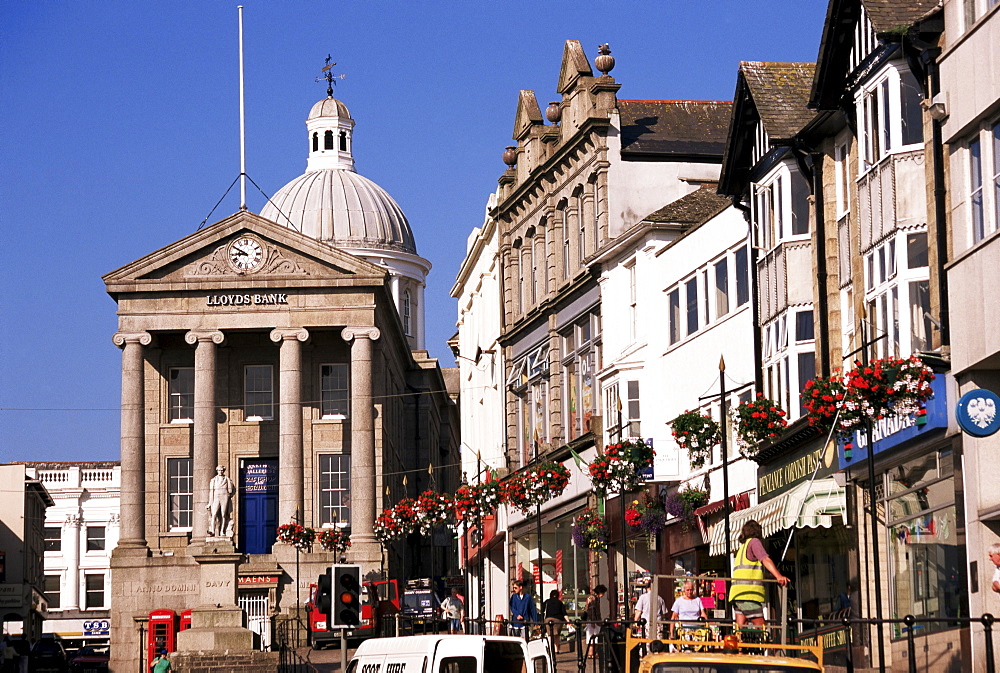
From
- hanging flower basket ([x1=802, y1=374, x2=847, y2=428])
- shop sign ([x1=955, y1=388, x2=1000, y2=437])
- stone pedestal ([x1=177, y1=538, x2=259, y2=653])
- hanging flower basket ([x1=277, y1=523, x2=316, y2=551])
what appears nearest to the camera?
shop sign ([x1=955, y1=388, x2=1000, y2=437])

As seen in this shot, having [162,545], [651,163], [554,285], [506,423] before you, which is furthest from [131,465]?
[651,163]

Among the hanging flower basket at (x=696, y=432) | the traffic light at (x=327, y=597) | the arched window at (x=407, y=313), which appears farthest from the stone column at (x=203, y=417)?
the arched window at (x=407, y=313)

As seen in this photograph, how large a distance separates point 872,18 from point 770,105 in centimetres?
774

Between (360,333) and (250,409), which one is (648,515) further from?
(250,409)

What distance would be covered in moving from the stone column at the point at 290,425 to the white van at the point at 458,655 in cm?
4818

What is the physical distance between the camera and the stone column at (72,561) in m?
117

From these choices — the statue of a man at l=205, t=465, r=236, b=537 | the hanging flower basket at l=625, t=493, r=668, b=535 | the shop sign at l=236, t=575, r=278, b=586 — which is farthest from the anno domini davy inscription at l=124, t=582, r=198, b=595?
the hanging flower basket at l=625, t=493, r=668, b=535

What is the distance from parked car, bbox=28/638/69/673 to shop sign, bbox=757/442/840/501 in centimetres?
3365

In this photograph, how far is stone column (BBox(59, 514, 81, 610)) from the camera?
4589 inches

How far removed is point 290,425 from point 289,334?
3.82m

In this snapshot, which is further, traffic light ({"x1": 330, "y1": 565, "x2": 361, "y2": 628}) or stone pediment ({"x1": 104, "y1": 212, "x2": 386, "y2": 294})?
stone pediment ({"x1": 104, "y1": 212, "x2": 386, "y2": 294})

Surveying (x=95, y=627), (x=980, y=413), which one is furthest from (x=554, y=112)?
(x=95, y=627)

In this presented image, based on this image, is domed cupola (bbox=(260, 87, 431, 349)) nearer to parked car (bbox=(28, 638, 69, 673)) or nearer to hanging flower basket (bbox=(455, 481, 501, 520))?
parked car (bbox=(28, 638, 69, 673))

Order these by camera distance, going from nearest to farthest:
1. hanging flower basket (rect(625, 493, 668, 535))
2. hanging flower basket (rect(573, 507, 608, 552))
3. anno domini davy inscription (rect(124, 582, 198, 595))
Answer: hanging flower basket (rect(625, 493, 668, 535)) < hanging flower basket (rect(573, 507, 608, 552)) < anno domini davy inscription (rect(124, 582, 198, 595))
